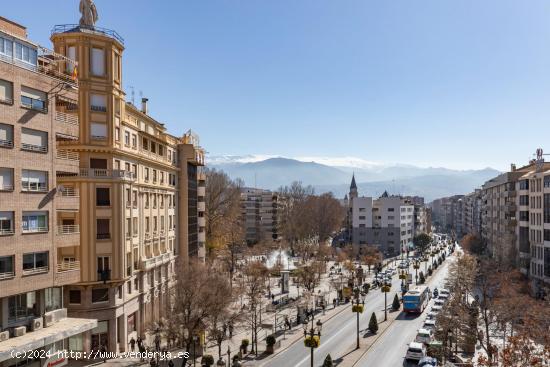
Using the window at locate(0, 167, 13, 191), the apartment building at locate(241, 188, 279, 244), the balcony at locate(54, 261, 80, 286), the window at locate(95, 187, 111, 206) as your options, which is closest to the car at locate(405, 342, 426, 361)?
the balcony at locate(54, 261, 80, 286)

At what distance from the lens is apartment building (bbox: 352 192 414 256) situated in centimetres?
13738

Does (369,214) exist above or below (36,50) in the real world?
below

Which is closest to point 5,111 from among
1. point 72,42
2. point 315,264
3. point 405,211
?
point 72,42

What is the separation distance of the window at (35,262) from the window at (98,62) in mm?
16884

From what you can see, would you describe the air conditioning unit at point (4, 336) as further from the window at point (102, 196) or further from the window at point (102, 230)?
the window at point (102, 196)

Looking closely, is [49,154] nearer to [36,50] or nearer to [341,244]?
[36,50]

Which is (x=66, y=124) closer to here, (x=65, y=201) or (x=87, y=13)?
(x=65, y=201)

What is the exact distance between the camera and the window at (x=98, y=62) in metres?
39.8

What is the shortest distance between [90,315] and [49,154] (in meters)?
15.0

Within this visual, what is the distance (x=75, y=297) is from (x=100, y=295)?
1.85 meters

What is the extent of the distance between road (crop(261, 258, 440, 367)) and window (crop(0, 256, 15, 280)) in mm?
20119

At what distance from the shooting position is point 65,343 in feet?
121

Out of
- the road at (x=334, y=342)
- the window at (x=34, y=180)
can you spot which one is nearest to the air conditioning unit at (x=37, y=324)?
the window at (x=34, y=180)

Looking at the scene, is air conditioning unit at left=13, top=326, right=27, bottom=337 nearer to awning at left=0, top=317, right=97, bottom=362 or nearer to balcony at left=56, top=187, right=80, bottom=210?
awning at left=0, top=317, right=97, bottom=362
